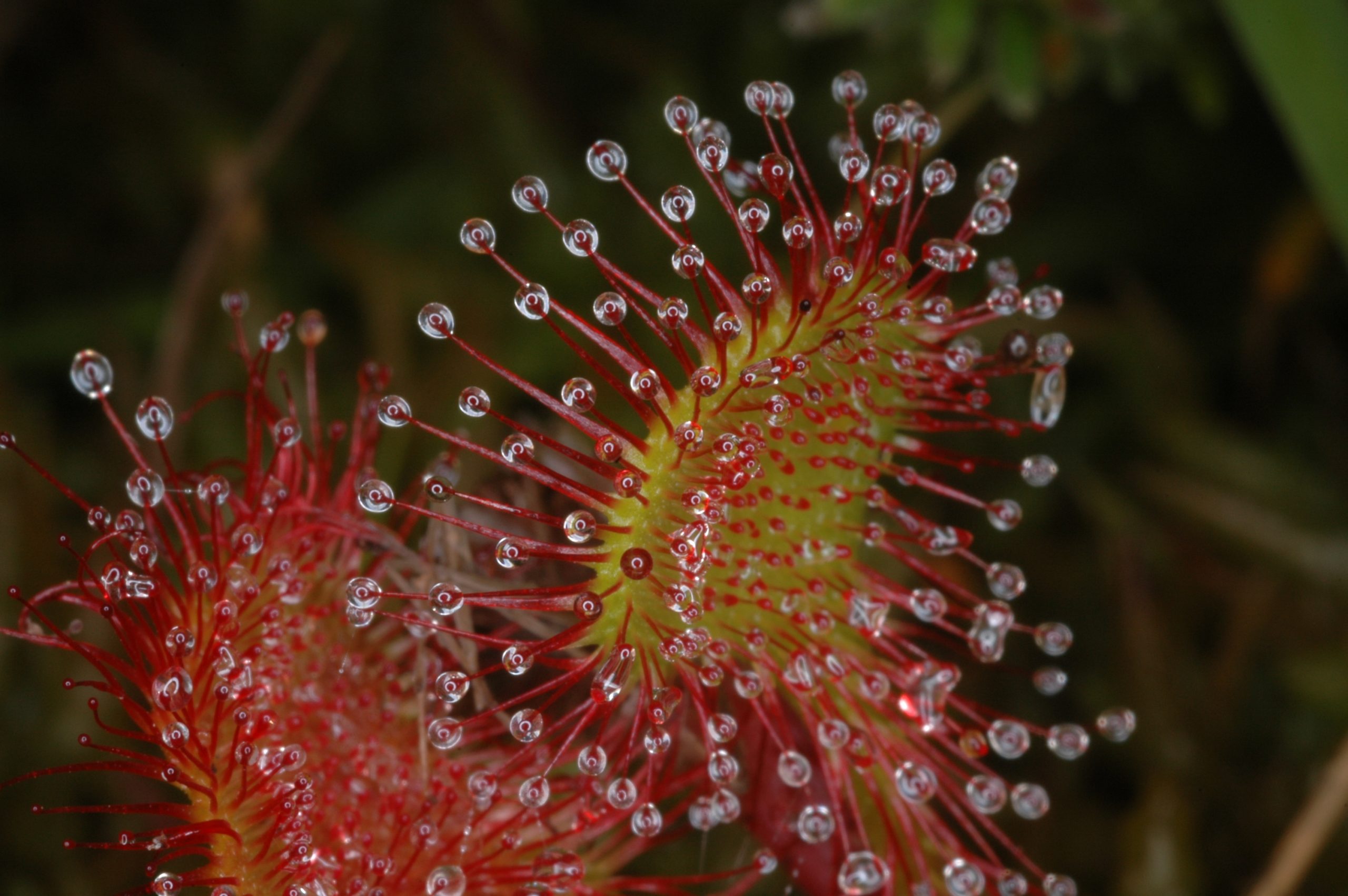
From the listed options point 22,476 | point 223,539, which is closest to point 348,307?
point 22,476

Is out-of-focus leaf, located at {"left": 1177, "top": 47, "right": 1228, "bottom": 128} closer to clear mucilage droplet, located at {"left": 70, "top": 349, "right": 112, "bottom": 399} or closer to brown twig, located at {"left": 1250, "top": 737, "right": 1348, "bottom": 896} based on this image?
brown twig, located at {"left": 1250, "top": 737, "right": 1348, "bottom": 896}

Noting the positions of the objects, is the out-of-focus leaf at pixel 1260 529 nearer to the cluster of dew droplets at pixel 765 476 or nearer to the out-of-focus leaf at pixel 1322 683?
the out-of-focus leaf at pixel 1322 683

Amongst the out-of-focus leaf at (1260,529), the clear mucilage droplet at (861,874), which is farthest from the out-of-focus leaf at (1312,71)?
the clear mucilage droplet at (861,874)

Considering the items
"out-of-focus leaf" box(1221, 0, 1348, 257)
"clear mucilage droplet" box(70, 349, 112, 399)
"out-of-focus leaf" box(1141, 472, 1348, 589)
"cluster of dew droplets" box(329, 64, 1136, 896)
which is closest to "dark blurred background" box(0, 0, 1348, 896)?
"out-of-focus leaf" box(1141, 472, 1348, 589)

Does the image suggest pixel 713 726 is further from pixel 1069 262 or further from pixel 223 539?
pixel 1069 262

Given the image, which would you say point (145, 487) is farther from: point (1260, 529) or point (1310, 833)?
point (1260, 529)


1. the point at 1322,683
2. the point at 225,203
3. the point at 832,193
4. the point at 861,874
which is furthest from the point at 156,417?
the point at 1322,683
